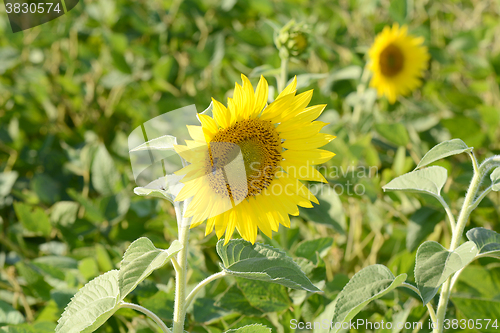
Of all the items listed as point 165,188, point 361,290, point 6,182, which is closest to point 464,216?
point 361,290

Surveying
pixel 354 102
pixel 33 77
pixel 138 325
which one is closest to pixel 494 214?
pixel 354 102

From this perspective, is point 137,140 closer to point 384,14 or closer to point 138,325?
point 138,325

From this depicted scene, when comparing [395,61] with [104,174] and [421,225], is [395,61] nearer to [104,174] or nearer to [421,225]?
[421,225]

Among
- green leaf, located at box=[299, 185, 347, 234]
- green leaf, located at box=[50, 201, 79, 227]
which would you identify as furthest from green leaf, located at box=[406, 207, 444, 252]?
green leaf, located at box=[50, 201, 79, 227]

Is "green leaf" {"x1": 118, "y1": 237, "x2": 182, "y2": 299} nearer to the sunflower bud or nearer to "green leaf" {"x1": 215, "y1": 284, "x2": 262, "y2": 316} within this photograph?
"green leaf" {"x1": 215, "y1": 284, "x2": 262, "y2": 316}

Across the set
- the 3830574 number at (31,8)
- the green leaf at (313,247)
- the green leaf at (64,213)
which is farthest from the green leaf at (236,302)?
the 3830574 number at (31,8)

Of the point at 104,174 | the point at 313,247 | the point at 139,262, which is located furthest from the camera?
the point at 104,174

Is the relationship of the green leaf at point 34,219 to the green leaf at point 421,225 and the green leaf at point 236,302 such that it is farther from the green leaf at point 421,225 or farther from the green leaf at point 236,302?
the green leaf at point 421,225
